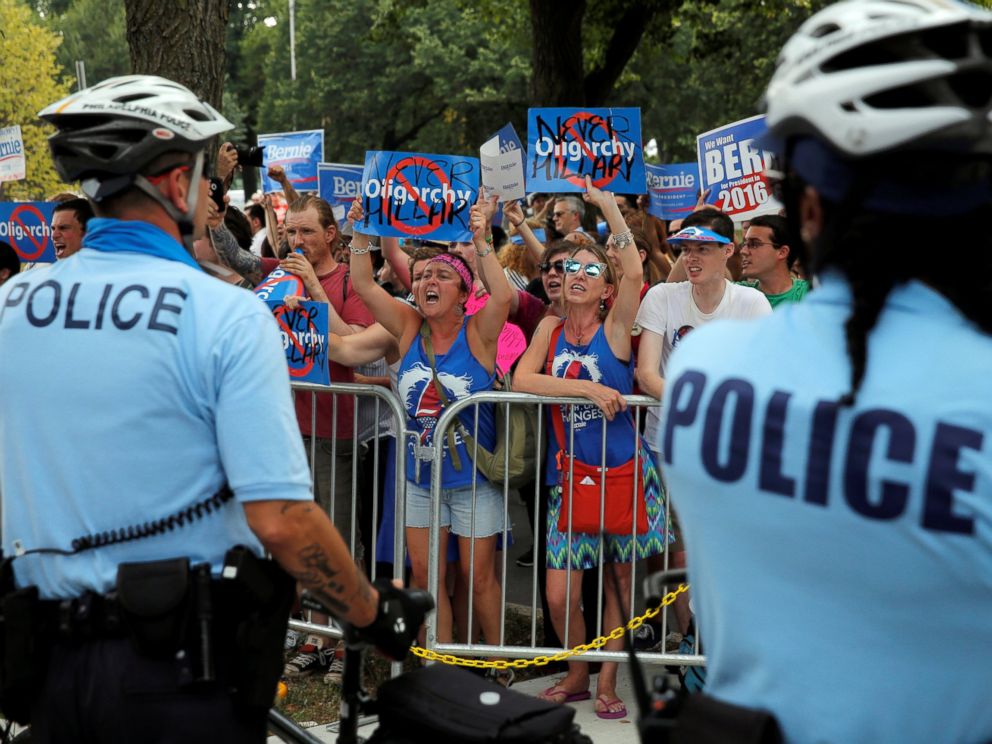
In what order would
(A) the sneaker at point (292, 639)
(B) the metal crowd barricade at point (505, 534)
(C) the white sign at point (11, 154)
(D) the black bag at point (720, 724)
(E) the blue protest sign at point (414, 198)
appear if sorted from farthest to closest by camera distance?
(C) the white sign at point (11, 154) → (A) the sneaker at point (292, 639) → (E) the blue protest sign at point (414, 198) → (B) the metal crowd barricade at point (505, 534) → (D) the black bag at point (720, 724)

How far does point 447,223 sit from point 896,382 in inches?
183

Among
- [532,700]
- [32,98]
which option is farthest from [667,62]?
[532,700]

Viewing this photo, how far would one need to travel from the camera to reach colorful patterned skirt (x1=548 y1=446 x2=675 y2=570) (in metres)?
5.51

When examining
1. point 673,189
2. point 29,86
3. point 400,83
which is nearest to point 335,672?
point 673,189

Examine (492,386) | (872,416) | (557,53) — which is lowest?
(492,386)

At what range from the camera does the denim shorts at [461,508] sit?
5504 millimetres

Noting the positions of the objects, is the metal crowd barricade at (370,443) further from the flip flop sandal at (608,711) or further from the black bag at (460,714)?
the black bag at (460,714)

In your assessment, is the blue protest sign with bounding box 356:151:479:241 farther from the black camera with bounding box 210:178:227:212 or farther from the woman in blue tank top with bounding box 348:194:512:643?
the black camera with bounding box 210:178:227:212

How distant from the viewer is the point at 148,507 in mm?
2443

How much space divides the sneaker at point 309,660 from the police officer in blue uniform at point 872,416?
4450mm

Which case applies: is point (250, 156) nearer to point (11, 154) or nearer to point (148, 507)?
point (148, 507)

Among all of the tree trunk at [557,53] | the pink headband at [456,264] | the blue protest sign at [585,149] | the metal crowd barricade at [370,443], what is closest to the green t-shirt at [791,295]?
the blue protest sign at [585,149]

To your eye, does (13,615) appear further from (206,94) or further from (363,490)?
(206,94)

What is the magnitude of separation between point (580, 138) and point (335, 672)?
10.3 feet
